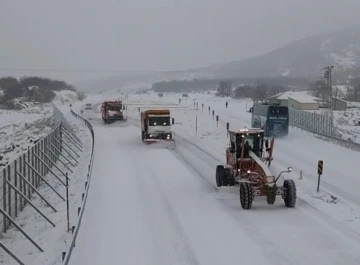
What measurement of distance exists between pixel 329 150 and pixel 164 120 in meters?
12.2

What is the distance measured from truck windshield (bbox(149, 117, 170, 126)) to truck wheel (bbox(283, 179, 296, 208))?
20257mm

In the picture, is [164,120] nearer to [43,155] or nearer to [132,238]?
[43,155]

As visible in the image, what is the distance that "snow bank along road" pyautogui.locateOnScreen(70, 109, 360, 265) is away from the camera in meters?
12.5

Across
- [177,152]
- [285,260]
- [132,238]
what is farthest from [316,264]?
[177,152]

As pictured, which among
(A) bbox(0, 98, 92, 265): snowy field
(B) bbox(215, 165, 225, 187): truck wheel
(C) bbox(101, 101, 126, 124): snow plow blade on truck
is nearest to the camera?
(A) bbox(0, 98, 92, 265): snowy field

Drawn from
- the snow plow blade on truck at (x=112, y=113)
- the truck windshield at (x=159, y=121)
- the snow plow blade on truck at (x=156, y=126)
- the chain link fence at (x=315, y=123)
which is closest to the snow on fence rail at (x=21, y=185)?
the snow plow blade on truck at (x=156, y=126)

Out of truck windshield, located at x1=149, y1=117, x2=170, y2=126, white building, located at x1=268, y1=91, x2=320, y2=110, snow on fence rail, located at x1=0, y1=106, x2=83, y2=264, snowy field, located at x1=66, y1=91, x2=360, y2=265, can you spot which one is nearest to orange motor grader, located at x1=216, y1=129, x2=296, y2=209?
snowy field, located at x1=66, y1=91, x2=360, y2=265

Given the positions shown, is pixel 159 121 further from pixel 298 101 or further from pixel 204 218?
pixel 298 101

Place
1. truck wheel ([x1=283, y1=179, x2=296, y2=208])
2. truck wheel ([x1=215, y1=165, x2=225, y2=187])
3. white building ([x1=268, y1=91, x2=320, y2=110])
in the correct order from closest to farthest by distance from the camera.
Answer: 1. truck wheel ([x1=283, y1=179, x2=296, y2=208])
2. truck wheel ([x1=215, y1=165, x2=225, y2=187])
3. white building ([x1=268, y1=91, x2=320, y2=110])

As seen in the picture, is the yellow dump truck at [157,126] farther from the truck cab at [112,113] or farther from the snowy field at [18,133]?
the truck cab at [112,113]

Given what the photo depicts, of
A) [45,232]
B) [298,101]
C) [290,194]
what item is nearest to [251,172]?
[290,194]

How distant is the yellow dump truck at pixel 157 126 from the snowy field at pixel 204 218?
24.2ft

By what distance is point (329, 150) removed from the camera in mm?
32219

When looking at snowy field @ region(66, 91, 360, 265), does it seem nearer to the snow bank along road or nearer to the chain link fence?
the snow bank along road
